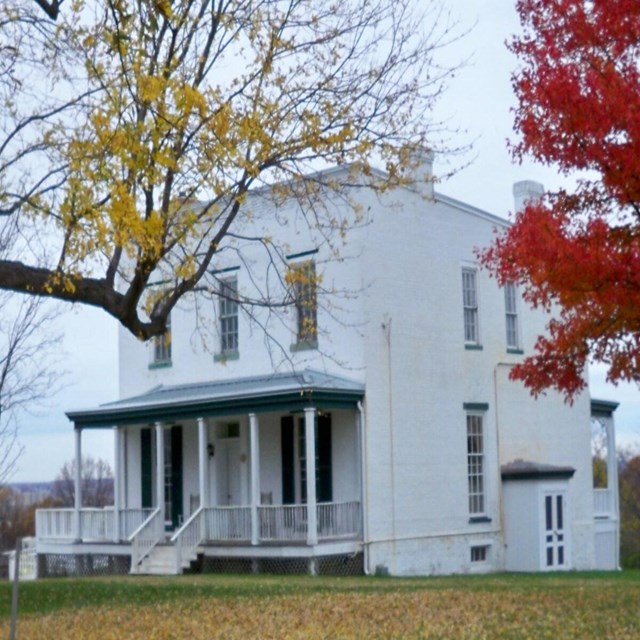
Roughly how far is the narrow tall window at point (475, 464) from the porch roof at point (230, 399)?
4508 millimetres

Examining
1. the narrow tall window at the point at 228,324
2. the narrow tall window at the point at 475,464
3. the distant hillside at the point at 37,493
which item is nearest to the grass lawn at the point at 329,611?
the narrow tall window at the point at 475,464

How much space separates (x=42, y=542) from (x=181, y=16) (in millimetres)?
21347

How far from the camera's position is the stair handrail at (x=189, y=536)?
28156 mm

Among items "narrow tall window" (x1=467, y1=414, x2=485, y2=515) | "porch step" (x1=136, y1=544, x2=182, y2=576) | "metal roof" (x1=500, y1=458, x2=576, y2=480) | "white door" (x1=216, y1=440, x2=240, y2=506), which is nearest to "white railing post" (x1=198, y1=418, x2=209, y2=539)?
"porch step" (x1=136, y1=544, x2=182, y2=576)

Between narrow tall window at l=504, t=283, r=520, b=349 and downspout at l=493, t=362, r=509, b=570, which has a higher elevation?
narrow tall window at l=504, t=283, r=520, b=349

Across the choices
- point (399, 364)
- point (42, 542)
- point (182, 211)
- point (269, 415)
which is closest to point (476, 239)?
point (399, 364)

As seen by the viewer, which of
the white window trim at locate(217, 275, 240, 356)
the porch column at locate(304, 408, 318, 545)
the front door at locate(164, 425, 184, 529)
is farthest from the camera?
the front door at locate(164, 425, 184, 529)

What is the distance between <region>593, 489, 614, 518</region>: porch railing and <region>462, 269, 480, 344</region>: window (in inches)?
272

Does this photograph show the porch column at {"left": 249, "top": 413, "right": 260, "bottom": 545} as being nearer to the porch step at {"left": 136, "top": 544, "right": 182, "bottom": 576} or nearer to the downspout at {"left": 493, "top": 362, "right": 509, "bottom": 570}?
the porch step at {"left": 136, "top": 544, "right": 182, "bottom": 576}

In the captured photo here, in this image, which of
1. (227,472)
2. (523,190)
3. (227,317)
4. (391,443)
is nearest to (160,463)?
(227,472)

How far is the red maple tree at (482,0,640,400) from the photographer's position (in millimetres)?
16562

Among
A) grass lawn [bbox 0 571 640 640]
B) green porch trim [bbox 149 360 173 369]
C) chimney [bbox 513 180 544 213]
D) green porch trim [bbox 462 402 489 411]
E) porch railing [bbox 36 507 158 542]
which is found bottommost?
grass lawn [bbox 0 571 640 640]

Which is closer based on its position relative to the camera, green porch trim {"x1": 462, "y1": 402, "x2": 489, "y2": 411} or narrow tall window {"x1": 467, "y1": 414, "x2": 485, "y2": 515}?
green porch trim {"x1": 462, "y1": 402, "x2": 489, "y2": 411}

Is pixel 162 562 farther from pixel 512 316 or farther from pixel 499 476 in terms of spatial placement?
pixel 512 316
